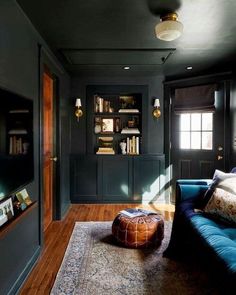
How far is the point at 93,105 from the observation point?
190 inches

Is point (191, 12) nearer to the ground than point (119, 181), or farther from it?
farther from it

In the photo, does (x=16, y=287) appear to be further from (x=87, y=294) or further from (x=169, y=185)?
(x=169, y=185)

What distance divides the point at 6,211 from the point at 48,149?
1.91 meters

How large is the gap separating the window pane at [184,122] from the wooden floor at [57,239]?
1397 millimetres

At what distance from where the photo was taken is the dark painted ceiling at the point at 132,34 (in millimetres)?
2172

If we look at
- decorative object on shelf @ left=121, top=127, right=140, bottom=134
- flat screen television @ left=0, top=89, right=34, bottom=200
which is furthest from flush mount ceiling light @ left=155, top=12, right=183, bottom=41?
decorative object on shelf @ left=121, top=127, right=140, bottom=134

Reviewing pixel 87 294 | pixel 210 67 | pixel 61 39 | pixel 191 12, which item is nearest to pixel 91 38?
pixel 61 39

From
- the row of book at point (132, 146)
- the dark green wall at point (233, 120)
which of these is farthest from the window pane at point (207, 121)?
the row of book at point (132, 146)

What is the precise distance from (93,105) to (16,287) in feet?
11.0

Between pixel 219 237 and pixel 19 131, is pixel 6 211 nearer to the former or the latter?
pixel 19 131

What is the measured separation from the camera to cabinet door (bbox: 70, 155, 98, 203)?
473 centimetres

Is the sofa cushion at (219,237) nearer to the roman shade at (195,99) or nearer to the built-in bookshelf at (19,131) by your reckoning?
the built-in bookshelf at (19,131)

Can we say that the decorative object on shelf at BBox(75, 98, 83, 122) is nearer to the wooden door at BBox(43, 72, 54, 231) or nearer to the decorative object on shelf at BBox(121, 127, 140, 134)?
the decorative object on shelf at BBox(121, 127, 140, 134)

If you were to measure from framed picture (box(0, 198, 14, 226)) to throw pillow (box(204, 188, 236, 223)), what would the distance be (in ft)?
5.56
